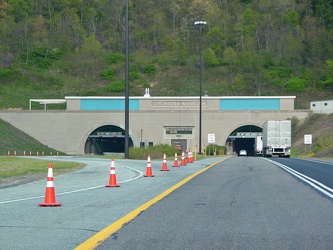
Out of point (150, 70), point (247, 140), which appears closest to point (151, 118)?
point (247, 140)

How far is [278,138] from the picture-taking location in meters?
64.9

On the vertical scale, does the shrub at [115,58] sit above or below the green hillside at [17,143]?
above

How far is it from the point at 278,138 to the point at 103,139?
35897 mm

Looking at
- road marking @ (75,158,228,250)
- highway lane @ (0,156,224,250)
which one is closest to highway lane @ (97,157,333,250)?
road marking @ (75,158,228,250)

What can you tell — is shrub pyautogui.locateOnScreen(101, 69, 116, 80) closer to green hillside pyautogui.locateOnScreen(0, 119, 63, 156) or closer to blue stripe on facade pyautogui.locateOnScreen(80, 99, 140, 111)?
blue stripe on facade pyautogui.locateOnScreen(80, 99, 140, 111)

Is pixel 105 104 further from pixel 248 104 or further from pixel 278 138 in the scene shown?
pixel 278 138

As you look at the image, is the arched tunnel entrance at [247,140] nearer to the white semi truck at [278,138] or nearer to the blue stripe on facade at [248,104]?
the blue stripe on facade at [248,104]

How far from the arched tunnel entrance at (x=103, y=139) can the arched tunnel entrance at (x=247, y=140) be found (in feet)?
47.4

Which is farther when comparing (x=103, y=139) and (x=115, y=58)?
(x=115, y=58)

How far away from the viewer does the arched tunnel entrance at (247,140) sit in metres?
82.8

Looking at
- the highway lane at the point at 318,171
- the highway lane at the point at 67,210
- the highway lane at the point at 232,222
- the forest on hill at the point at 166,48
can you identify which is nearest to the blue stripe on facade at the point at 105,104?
the forest on hill at the point at 166,48

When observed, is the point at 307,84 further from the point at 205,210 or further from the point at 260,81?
the point at 205,210

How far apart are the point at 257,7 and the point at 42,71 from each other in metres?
53.8

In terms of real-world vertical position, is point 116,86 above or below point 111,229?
above
